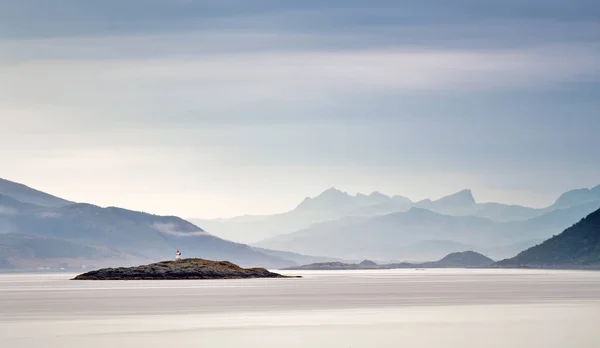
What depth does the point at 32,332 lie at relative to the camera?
5919 centimetres

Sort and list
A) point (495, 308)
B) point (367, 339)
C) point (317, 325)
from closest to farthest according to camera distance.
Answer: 1. point (367, 339)
2. point (317, 325)
3. point (495, 308)

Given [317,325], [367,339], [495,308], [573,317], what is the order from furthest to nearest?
[495,308]
[573,317]
[317,325]
[367,339]

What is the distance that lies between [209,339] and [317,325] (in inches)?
405

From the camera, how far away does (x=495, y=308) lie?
81.6 meters

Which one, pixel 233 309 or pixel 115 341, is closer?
pixel 115 341

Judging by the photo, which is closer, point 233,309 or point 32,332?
point 32,332

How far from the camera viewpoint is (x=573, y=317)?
6881 centimetres

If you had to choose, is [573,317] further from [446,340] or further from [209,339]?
[209,339]

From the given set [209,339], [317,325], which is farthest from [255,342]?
[317,325]

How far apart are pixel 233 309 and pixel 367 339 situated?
1161 inches

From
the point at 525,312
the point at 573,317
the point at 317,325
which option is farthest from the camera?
the point at 525,312

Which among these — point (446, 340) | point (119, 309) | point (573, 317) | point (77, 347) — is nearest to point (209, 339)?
point (77, 347)

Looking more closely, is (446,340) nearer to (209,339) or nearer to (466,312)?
(209,339)

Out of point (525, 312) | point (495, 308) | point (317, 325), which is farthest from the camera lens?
point (495, 308)
